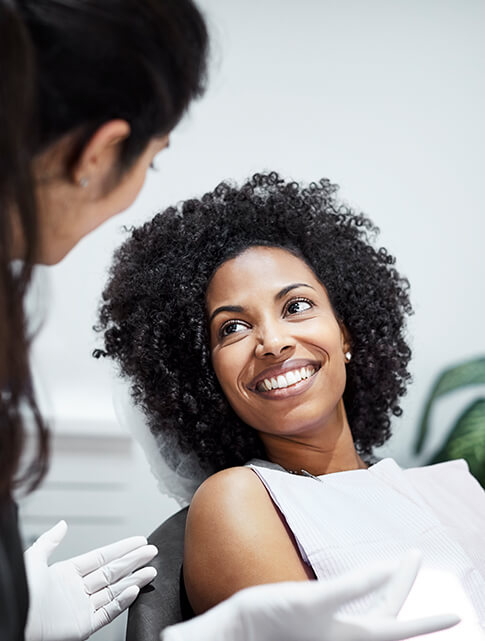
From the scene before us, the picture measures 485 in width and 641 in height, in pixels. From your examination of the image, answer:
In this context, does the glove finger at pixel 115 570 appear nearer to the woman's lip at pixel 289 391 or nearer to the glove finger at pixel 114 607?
the glove finger at pixel 114 607

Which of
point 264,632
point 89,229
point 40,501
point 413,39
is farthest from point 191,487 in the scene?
point 413,39

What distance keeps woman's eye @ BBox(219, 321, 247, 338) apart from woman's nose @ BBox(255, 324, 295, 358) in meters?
0.06

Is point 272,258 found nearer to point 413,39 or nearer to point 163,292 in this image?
point 163,292

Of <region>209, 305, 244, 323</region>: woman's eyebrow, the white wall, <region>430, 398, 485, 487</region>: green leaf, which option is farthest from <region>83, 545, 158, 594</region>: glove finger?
<region>430, 398, 485, 487</region>: green leaf

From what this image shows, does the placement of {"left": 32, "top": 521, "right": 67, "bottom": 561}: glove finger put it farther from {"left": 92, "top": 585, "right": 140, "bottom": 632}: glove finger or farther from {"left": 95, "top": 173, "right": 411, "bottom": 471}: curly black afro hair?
{"left": 95, "top": 173, "right": 411, "bottom": 471}: curly black afro hair

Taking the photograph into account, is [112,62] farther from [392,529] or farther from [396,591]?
[392,529]

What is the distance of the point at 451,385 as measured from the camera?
2.24 m

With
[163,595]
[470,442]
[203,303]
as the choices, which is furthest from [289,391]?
[470,442]

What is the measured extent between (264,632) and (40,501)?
116cm

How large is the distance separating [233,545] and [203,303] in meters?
0.58

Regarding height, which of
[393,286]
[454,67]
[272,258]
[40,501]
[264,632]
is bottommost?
[264,632]

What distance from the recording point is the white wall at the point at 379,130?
219 cm

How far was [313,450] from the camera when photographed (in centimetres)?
168

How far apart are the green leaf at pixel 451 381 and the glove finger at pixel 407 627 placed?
50.4 inches
